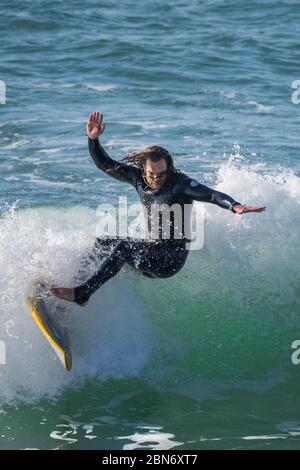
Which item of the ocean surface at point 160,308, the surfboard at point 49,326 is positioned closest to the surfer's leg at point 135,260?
the surfboard at point 49,326

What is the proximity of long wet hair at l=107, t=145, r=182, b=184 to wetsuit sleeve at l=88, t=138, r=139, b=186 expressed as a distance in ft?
0.06

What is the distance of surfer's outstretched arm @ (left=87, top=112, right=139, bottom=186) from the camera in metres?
8.11

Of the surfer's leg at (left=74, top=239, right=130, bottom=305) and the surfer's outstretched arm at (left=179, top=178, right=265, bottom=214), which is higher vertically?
the surfer's outstretched arm at (left=179, top=178, right=265, bottom=214)

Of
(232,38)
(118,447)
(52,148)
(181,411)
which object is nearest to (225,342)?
(181,411)

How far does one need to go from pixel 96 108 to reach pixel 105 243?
8.35 metres

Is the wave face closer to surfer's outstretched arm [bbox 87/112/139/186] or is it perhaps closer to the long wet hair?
surfer's outstretched arm [bbox 87/112/139/186]

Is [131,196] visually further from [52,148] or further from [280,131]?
[280,131]

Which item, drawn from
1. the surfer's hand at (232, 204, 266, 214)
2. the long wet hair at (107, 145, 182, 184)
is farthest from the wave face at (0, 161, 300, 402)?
the surfer's hand at (232, 204, 266, 214)

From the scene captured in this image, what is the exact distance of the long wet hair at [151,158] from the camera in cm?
777

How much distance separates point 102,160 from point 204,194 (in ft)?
3.53

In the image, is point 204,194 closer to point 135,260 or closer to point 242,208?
point 242,208

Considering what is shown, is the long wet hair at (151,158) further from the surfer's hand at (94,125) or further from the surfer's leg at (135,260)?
the surfer's leg at (135,260)

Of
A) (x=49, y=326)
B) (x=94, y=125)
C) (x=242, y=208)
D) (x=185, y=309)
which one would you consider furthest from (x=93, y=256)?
(x=242, y=208)

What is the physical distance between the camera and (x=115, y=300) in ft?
28.1
